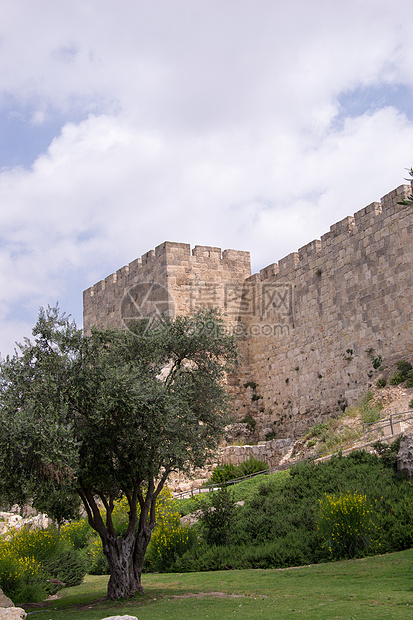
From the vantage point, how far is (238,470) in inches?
711

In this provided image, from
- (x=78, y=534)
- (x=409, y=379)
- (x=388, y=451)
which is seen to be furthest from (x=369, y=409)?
(x=78, y=534)

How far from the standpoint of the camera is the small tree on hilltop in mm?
8695

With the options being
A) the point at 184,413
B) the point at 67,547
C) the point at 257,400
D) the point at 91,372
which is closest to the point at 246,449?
the point at 257,400

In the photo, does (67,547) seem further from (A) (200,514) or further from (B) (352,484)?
(B) (352,484)

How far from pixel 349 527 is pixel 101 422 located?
443cm

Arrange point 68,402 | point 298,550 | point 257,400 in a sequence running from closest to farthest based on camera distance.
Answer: point 68,402 < point 298,550 < point 257,400

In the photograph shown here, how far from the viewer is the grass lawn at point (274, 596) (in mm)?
7535

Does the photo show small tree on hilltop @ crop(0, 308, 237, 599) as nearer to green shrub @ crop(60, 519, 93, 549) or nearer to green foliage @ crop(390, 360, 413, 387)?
green shrub @ crop(60, 519, 93, 549)

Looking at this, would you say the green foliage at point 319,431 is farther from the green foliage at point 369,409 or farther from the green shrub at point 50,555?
the green shrub at point 50,555

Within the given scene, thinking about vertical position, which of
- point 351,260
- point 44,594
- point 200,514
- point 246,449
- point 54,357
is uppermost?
point 351,260

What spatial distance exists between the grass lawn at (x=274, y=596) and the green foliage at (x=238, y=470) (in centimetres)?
619

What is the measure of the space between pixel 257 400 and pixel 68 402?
1399 cm

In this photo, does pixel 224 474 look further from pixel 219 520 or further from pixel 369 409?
pixel 219 520

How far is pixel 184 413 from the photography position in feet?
33.7
